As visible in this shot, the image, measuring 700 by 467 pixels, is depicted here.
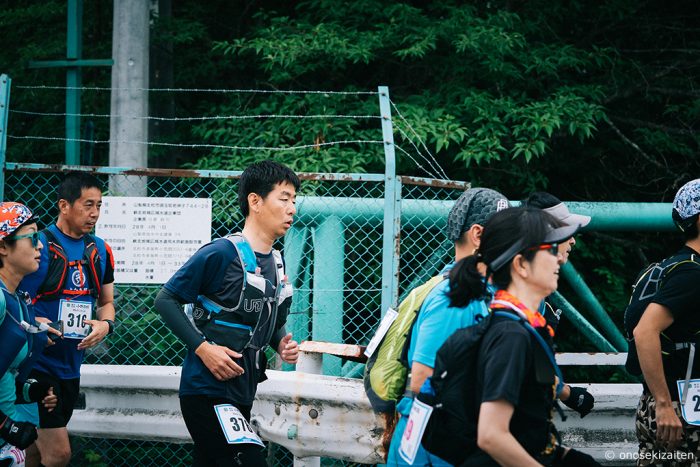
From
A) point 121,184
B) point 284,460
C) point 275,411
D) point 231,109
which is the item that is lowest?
point 284,460

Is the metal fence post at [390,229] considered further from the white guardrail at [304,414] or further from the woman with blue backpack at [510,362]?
the woman with blue backpack at [510,362]

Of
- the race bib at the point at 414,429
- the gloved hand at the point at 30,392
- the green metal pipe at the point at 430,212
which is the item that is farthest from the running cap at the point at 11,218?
the race bib at the point at 414,429

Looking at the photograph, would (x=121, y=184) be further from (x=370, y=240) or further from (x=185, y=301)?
(x=185, y=301)

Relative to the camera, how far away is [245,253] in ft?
13.6

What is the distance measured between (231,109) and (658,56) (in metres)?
4.98

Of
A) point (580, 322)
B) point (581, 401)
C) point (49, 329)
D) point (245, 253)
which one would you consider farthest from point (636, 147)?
point (49, 329)

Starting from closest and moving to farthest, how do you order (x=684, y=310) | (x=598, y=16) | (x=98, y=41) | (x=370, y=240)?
(x=684, y=310), (x=370, y=240), (x=598, y=16), (x=98, y=41)

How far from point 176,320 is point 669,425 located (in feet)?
7.85

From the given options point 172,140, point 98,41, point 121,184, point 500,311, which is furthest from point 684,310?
point 98,41

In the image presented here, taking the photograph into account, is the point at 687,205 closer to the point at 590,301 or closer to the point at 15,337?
the point at 590,301

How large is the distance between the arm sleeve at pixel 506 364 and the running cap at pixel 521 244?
0.25m

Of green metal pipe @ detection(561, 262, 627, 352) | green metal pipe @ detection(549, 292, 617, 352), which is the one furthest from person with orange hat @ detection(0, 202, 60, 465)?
green metal pipe @ detection(561, 262, 627, 352)

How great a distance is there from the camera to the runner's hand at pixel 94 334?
16.7 feet

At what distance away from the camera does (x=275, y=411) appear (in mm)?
5215
